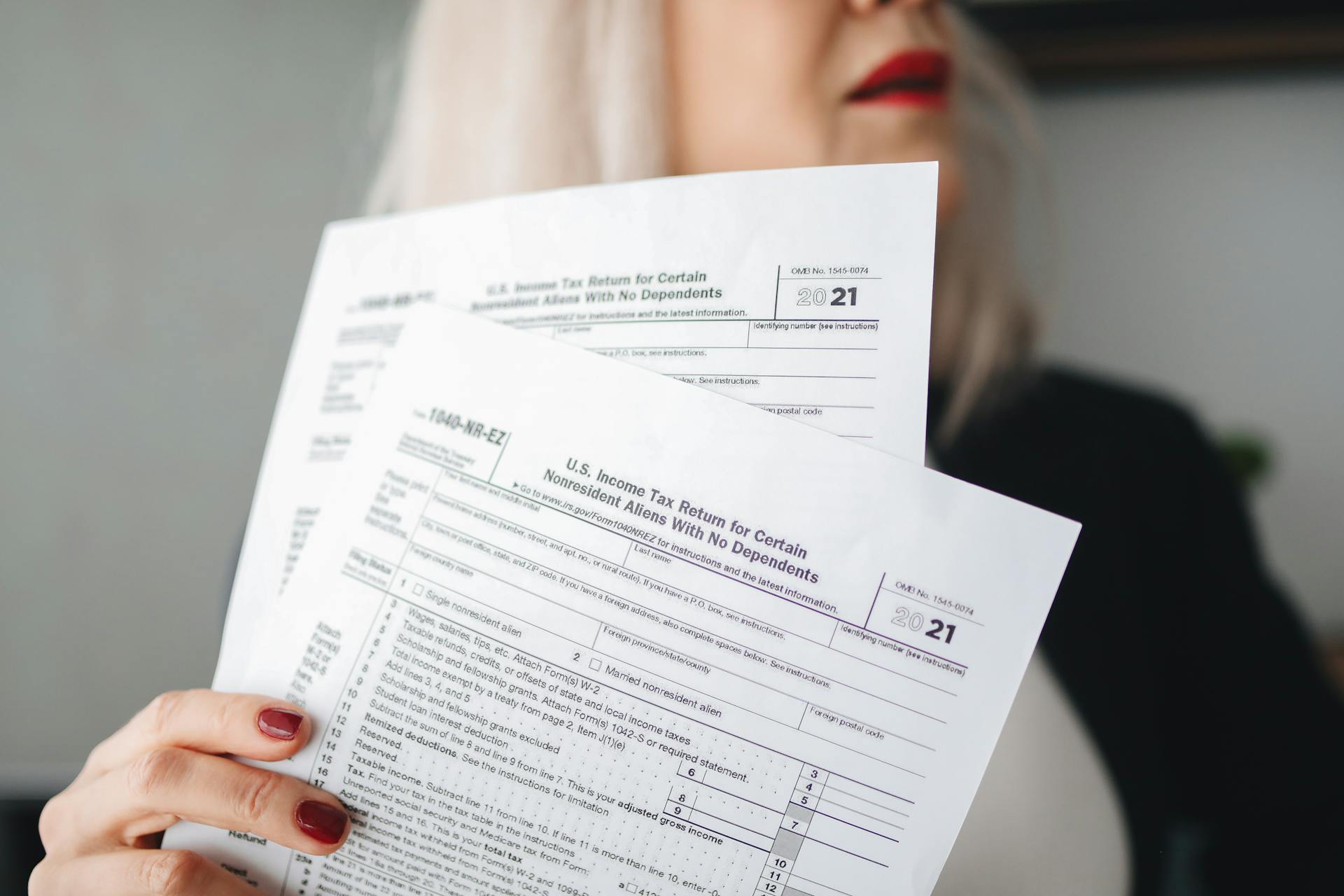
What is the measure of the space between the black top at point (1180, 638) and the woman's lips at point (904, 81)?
28cm

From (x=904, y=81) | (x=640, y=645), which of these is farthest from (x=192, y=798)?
(x=904, y=81)

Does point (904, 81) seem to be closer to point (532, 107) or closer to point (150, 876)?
point (532, 107)

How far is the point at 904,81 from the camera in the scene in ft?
1.83

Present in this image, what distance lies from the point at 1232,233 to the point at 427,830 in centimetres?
144

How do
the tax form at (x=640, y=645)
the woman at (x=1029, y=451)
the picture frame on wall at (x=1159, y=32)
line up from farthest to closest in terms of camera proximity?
the picture frame on wall at (x=1159, y=32) < the woman at (x=1029, y=451) < the tax form at (x=640, y=645)

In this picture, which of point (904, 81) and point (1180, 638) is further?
point (1180, 638)

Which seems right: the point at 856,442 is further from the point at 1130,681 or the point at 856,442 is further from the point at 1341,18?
the point at 1341,18

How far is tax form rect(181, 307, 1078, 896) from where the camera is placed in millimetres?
263

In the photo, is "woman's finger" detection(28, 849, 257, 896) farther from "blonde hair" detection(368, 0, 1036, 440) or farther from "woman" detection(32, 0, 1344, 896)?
"blonde hair" detection(368, 0, 1036, 440)

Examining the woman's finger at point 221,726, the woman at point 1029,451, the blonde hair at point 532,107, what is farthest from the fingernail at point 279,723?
the blonde hair at point 532,107

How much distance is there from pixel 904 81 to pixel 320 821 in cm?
60

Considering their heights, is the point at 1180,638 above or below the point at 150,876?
above

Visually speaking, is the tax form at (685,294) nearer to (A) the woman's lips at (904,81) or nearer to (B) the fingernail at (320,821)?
(B) the fingernail at (320,821)

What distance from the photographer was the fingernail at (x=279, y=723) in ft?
0.95
